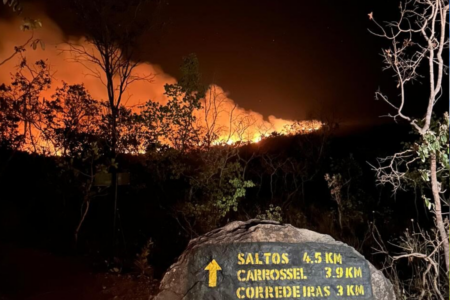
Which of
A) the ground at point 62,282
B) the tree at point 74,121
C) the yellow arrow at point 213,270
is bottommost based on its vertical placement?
the ground at point 62,282

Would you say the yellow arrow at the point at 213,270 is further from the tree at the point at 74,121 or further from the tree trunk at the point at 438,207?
the tree at the point at 74,121

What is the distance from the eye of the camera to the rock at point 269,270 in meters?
4.38

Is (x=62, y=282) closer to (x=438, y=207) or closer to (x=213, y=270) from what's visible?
(x=213, y=270)

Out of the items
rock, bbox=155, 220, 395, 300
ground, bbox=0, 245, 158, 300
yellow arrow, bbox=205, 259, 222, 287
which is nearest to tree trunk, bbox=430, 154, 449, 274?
rock, bbox=155, 220, 395, 300

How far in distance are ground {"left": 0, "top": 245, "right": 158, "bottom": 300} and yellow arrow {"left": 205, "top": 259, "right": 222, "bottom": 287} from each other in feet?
8.82

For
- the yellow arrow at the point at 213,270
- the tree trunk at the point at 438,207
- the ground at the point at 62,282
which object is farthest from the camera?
the ground at the point at 62,282

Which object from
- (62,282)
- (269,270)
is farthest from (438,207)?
(62,282)

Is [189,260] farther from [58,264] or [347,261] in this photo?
[58,264]

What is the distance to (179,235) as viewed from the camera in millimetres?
11047

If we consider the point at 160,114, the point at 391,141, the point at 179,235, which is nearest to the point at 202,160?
the point at 160,114

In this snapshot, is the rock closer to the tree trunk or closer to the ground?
the tree trunk

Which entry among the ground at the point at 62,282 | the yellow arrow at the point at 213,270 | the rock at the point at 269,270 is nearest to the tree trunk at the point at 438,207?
the rock at the point at 269,270

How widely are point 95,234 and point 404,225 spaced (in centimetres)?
904

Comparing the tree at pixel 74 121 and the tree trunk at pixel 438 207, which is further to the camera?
the tree at pixel 74 121
